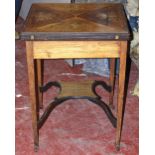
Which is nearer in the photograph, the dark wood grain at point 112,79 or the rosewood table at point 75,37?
the rosewood table at point 75,37

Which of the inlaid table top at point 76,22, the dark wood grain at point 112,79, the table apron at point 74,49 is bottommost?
the dark wood grain at point 112,79

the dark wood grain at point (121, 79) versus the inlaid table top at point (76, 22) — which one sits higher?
the inlaid table top at point (76, 22)

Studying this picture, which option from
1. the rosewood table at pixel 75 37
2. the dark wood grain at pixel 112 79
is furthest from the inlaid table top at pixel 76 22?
the dark wood grain at pixel 112 79

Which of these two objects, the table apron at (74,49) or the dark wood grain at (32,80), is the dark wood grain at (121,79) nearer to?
the table apron at (74,49)

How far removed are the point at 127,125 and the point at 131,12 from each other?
62 centimetres

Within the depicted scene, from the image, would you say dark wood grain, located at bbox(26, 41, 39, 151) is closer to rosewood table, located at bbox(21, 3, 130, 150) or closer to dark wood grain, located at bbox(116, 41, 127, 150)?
rosewood table, located at bbox(21, 3, 130, 150)

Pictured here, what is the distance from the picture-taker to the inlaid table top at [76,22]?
1.31 meters

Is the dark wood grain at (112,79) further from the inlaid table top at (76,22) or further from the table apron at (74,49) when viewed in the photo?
the table apron at (74,49)

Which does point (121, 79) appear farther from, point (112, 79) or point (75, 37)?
point (112, 79)

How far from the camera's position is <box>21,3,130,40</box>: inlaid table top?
1.31 metres

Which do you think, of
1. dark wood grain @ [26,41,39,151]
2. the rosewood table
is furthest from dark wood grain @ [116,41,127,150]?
dark wood grain @ [26,41,39,151]

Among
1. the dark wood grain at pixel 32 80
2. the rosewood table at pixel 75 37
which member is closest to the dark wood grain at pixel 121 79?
the rosewood table at pixel 75 37
